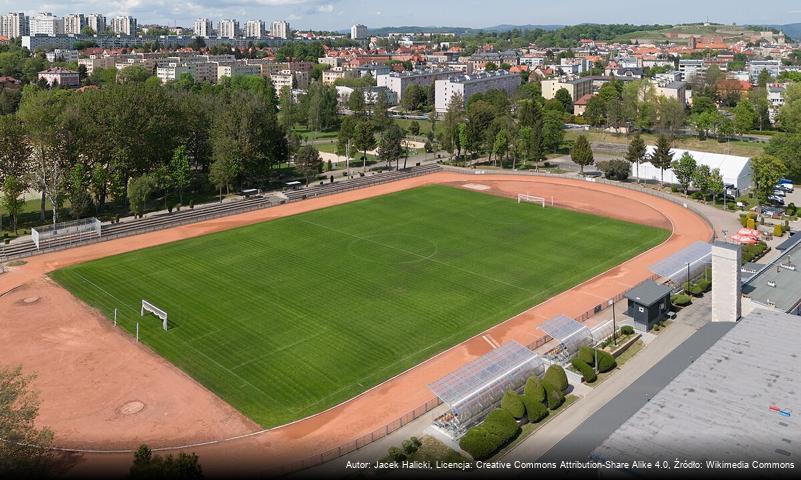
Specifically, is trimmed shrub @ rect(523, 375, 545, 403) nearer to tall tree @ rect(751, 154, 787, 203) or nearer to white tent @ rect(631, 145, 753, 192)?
tall tree @ rect(751, 154, 787, 203)

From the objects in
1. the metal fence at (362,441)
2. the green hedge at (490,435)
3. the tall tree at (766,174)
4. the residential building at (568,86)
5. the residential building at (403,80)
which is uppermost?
the residential building at (403,80)

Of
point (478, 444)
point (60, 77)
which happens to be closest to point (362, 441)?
point (478, 444)

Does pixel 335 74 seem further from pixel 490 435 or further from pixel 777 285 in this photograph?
pixel 490 435

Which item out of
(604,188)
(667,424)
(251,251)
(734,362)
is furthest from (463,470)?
(604,188)

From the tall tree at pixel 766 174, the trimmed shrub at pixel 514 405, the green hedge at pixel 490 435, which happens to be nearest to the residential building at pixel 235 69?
the tall tree at pixel 766 174

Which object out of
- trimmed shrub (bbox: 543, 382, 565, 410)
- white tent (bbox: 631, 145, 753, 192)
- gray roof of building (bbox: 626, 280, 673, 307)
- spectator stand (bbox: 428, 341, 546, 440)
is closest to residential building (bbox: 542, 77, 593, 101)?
white tent (bbox: 631, 145, 753, 192)

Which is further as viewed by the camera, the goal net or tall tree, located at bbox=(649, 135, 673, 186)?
tall tree, located at bbox=(649, 135, 673, 186)

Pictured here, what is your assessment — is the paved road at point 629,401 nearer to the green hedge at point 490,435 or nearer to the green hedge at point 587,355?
the green hedge at point 490,435
